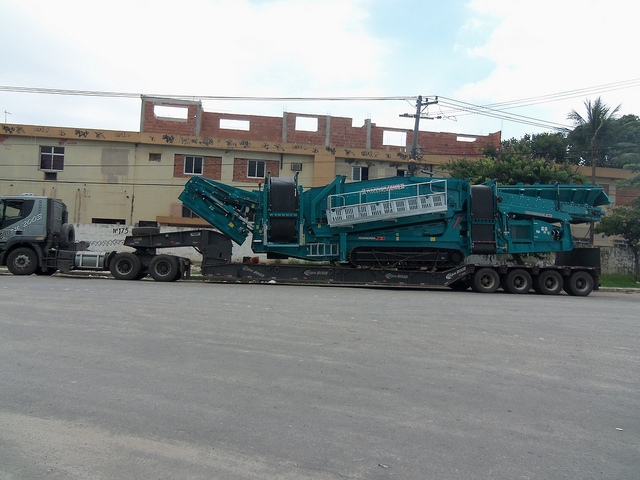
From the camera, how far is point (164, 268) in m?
17.7

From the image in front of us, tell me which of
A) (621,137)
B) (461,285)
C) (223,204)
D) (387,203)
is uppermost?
(621,137)

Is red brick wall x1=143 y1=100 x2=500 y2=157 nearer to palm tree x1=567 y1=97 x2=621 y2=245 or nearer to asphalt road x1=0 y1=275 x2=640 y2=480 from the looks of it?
palm tree x1=567 y1=97 x2=621 y2=245

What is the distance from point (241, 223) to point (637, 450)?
14.9 metres

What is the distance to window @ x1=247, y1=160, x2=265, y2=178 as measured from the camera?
33344 millimetres

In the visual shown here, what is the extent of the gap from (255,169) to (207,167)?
289 cm

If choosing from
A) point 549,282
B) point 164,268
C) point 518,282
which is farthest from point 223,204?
point 549,282

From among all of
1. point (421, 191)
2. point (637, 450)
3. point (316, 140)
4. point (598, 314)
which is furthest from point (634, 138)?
point (637, 450)

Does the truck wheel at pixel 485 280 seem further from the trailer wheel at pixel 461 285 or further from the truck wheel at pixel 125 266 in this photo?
the truck wheel at pixel 125 266

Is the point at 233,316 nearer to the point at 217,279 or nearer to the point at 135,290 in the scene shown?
the point at 135,290

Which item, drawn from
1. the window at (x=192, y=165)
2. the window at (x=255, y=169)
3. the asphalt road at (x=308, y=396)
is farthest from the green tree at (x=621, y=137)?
the asphalt road at (x=308, y=396)

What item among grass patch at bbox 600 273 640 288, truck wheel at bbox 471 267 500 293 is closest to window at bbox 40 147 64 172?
truck wheel at bbox 471 267 500 293

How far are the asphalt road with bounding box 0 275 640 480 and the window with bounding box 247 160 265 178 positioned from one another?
23.5 metres

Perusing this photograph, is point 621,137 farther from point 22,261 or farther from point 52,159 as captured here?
point 22,261

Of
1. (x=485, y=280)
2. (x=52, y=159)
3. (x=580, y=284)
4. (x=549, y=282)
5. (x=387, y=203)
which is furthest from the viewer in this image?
(x=52, y=159)
